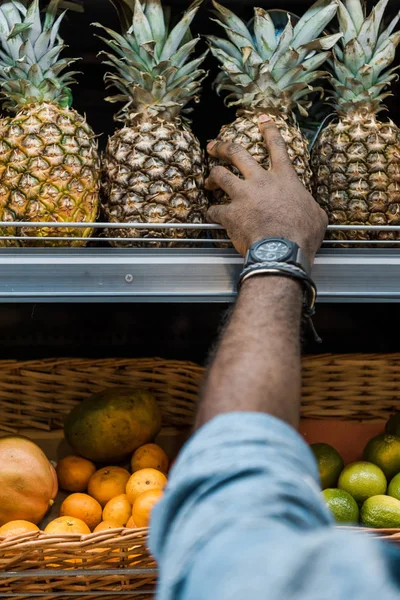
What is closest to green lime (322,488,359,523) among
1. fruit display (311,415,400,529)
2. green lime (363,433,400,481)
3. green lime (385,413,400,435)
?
fruit display (311,415,400,529)

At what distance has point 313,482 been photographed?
48 centimetres

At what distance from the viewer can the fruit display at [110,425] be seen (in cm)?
127

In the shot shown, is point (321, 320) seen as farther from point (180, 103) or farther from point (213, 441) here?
point (213, 441)

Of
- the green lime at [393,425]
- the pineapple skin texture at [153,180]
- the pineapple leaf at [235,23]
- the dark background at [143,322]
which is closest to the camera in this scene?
the pineapple skin texture at [153,180]

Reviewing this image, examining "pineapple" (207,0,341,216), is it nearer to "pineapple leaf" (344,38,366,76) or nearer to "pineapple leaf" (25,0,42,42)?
"pineapple leaf" (344,38,366,76)

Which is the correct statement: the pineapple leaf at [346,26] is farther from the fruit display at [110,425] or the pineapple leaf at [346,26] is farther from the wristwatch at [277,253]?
the fruit display at [110,425]

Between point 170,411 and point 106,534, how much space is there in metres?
0.47

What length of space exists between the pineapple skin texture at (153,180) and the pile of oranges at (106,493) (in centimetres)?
43

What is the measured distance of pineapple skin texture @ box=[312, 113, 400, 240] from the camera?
1162 millimetres

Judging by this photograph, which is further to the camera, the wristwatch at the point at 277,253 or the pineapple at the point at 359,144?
the pineapple at the point at 359,144

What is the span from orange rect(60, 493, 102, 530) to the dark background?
43 centimetres

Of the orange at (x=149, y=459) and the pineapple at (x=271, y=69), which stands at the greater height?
the pineapple at (x=271, y=69)

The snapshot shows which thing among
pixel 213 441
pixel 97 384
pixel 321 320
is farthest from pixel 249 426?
pixel 321 320

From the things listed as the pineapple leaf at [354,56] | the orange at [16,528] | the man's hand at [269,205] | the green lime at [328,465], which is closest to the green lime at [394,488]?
the green lime at [328,465]
